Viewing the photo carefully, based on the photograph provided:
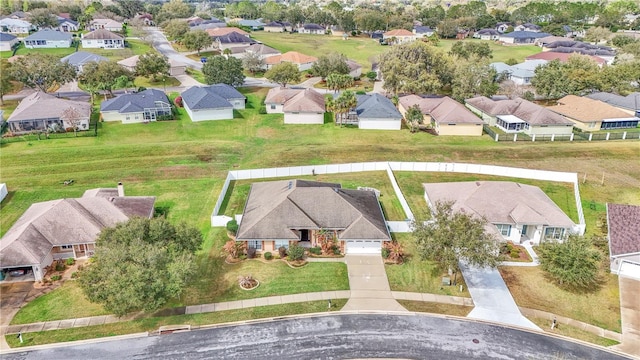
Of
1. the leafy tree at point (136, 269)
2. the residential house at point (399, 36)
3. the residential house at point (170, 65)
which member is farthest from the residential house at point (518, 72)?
the leafy tree at point (136, 269)

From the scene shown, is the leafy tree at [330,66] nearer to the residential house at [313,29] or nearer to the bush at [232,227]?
the bush at [232,227]

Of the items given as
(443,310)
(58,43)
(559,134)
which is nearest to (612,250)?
(443,310)

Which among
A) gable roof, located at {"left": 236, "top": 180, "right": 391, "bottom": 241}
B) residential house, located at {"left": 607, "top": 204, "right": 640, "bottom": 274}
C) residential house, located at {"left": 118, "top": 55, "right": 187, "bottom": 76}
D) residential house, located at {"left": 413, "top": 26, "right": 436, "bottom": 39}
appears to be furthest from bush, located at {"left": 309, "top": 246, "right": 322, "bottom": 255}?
residential house, located at {"left": 413, "top": 26, "right": 436, "bottom": 39}

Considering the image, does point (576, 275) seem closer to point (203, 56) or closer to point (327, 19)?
point (203, 56)

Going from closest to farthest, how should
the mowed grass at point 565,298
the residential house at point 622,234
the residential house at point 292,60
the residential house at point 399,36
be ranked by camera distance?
the mowed grass at point 565,298
the residential house at point 622,234
the residential house at point 292,60
the residential house at point 399,36

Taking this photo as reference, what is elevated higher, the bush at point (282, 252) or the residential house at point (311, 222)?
the residential house at point (311, 222)

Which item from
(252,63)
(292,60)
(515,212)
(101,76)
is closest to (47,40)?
(101,76)
